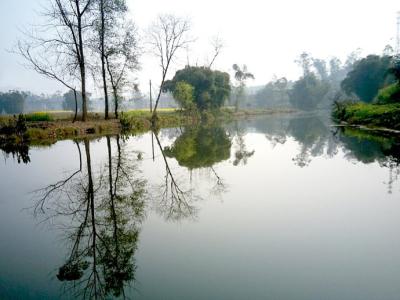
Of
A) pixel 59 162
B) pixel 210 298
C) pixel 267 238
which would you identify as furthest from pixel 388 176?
pixel 59 162

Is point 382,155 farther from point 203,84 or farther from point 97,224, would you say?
point 203,84

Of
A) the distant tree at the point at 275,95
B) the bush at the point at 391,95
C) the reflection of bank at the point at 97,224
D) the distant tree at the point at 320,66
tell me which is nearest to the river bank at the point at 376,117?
the bush at the point at 391,95

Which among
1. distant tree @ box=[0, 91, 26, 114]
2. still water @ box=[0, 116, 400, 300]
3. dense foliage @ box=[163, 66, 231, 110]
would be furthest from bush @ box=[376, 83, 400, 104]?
distant tree @ box=[0, 91, 26, 114]

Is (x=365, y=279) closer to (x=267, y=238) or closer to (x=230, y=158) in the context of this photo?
(x=267, y=238)

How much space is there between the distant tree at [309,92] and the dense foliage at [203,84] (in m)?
37.5

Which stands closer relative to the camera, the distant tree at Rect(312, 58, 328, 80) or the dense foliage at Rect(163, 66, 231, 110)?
the dense foliage at Rect(163, 66, 231, 110)

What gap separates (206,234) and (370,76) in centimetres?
5293

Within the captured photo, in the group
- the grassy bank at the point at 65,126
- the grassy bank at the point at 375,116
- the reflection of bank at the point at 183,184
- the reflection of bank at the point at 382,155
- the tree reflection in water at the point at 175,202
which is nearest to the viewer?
the tree reflection in water at the point at 175,202

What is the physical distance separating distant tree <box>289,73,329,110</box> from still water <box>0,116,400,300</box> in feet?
258

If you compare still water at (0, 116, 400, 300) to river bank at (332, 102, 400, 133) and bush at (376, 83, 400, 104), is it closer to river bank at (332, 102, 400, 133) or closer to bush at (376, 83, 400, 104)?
river bank at (332, 102, 400, 133)

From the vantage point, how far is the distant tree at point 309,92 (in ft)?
271

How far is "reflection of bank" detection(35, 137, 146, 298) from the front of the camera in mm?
3477

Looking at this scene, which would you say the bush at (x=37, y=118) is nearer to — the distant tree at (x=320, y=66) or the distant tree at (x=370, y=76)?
the distant tree at (x=370, y=76)

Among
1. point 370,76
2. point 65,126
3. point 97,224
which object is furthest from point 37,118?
point 370,76
